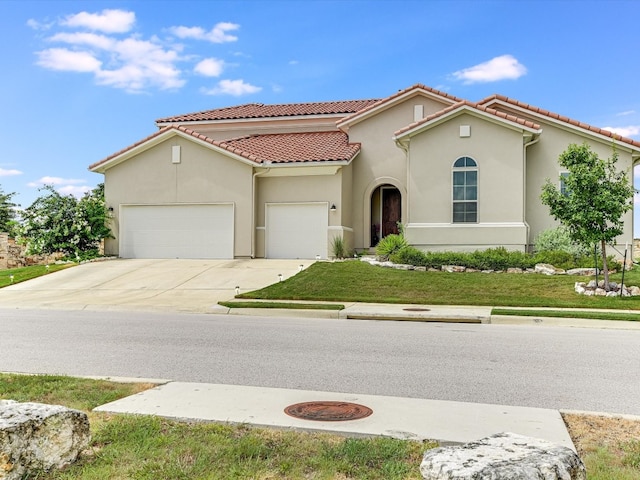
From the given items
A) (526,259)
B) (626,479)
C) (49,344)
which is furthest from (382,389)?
(526,259)

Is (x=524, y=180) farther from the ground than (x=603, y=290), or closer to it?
farther from the ground

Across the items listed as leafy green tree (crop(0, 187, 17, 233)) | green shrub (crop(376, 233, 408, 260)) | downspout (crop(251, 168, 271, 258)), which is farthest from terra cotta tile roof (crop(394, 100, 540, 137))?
leafy green tree (crop(0, 187, 17, 233))

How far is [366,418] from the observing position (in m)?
5.69

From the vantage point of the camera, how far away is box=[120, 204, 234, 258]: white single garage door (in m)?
25.6

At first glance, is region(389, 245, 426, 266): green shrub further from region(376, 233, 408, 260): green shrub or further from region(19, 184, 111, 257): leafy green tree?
region(19, 184, 111, 257): leafy green tree

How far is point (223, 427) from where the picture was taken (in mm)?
5273

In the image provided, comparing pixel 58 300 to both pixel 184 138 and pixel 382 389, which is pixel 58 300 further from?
pixel 382 389

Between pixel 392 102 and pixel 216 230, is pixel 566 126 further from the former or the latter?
pixel 216 230

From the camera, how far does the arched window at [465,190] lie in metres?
22.5

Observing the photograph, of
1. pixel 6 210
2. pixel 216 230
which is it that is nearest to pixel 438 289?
pixel 216 230

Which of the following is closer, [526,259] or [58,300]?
[58,300]

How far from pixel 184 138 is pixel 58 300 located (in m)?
10.0

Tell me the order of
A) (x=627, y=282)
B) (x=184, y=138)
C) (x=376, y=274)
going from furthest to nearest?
(x=184, y=138), (x=376, y=274), (x=627, y=282)

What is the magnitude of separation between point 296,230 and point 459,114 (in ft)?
25.6
